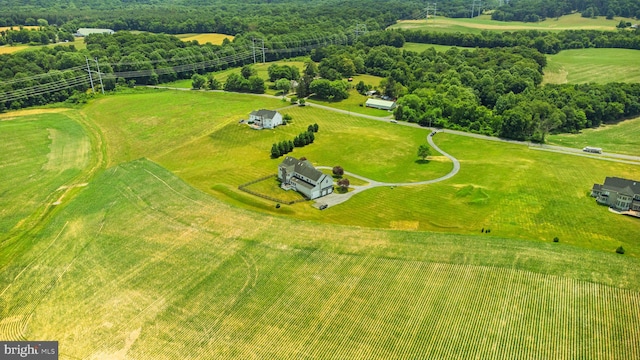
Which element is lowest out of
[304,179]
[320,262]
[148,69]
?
[320,262]

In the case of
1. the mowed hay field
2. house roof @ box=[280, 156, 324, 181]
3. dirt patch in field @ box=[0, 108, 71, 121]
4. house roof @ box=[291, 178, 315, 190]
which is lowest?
the mowed hay field

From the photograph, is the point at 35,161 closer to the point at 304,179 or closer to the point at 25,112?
the point at 25,112

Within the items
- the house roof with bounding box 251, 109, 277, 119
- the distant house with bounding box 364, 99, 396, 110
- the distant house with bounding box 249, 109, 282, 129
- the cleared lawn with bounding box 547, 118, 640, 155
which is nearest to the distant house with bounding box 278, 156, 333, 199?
the distant house with bounding box 249, 109, 282, 129

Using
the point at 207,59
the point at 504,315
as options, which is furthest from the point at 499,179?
the point at 207,59

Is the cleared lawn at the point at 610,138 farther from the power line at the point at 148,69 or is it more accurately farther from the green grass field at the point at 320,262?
the power line at the point at 148,69

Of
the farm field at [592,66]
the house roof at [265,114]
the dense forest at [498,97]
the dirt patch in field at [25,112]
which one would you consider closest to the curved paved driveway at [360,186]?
the dense forest at [498,97]

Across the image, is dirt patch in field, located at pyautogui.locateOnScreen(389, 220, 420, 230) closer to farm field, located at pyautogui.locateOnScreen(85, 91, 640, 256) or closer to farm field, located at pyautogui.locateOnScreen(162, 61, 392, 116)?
farm field, located at pyautogui.locateOnScreen(85, 91, 640, 256)

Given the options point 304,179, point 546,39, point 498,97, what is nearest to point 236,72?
point 498,97
